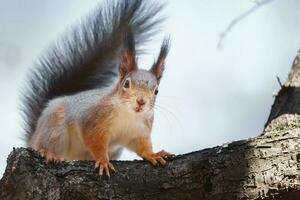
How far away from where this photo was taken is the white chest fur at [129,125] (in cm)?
243

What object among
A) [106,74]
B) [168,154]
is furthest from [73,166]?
[106,74]

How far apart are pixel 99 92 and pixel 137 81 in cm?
35

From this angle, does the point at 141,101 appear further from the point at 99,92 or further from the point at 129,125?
the point at 99,92

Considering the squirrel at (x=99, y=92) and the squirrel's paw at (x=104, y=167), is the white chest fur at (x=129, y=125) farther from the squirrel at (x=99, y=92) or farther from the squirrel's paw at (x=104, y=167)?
the squirrel's paw at (x=104, y=167)

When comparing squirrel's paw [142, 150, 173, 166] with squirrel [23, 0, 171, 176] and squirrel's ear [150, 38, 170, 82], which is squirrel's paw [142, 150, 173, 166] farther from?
squirrel's ear [150, 38, 170, 82]

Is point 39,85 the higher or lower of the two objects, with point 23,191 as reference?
higher

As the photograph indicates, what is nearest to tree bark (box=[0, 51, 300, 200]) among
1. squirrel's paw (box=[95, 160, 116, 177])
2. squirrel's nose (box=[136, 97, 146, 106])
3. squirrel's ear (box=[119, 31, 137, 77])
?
squirrel's paw (box=[95, 160, 116, 177])

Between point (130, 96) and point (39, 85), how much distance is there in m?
0.86

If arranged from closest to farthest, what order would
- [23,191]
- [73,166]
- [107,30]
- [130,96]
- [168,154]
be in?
[23,191]
[73,166]
[168,154]
[130,96]
[107,30]

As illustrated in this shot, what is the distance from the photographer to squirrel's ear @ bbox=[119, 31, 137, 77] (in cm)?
245

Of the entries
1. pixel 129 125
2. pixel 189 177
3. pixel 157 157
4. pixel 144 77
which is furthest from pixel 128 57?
pixel 189 177

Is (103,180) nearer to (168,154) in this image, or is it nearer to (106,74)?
(168,154)

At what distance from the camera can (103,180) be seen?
1.88 metres

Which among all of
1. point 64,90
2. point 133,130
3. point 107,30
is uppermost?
point 107,30
